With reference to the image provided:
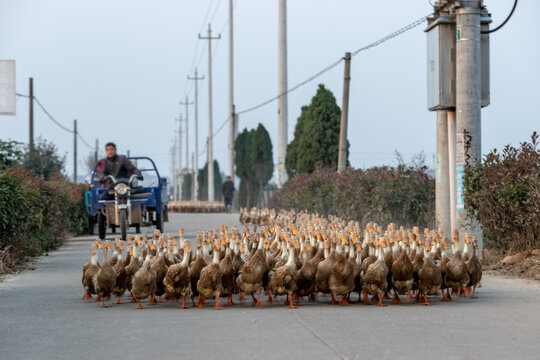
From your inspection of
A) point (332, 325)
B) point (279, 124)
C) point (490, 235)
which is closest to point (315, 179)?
point (279, 124)

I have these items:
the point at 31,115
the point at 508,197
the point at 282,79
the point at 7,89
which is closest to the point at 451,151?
the point at 508,197

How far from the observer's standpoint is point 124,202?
2148 cm

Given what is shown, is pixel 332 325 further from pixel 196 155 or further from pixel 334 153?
pixel 196 155

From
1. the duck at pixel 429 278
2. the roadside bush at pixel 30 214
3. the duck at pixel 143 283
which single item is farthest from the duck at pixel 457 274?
the roadside bush at pixel 30 214

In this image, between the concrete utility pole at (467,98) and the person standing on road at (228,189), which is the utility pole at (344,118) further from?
the person standing on road at (228,189)

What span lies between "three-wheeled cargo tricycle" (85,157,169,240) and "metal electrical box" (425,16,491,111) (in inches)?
366

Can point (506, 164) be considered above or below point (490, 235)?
above

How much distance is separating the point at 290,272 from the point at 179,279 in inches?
50.3

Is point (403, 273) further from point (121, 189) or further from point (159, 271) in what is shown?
point (121, 189)

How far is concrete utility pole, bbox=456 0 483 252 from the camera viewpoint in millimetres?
14211

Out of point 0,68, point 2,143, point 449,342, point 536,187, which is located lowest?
point 449,342

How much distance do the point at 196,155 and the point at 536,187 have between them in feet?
244

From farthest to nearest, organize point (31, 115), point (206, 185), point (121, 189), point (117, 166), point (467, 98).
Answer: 1. point (206, 185)
2. point (31, 115)
3. point (117, 166)
4. point (121, 189)
5. point (467, 98)

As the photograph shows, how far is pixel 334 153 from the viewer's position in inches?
1484
